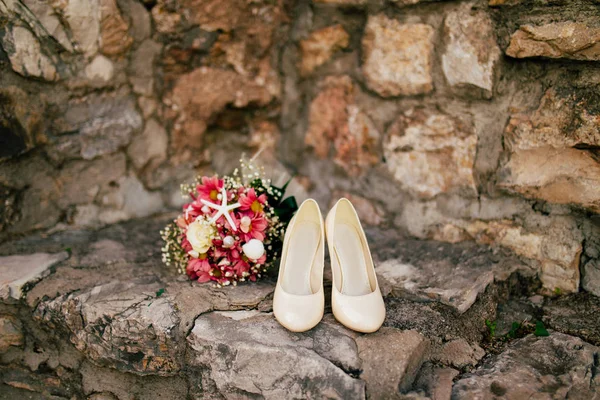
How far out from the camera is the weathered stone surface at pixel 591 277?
6.17ft

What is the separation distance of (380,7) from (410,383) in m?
1.54

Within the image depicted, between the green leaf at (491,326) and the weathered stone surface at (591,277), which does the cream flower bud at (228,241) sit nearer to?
the green leaf at (491,326)


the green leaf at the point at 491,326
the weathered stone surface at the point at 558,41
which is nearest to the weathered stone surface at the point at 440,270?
the green leaf at the point at 491,326

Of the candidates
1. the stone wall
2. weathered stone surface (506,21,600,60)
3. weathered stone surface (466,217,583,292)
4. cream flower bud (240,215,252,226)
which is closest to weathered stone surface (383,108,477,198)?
the stone wall

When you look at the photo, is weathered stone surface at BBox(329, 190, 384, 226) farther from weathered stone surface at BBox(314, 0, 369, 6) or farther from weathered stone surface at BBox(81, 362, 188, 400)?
weathered stone surface at BBox(81, 362, 188, 400)

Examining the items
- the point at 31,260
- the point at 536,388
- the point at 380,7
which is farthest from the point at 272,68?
the point at 536,388

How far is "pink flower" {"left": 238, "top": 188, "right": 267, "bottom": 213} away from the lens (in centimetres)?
188

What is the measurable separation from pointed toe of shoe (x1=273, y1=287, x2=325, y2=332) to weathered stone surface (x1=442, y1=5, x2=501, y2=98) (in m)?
1.05

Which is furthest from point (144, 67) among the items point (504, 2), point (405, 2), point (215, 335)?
point (504, 2)

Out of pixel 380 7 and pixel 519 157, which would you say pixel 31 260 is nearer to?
pixel 380 7

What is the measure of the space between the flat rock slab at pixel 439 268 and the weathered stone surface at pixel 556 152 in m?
0.30

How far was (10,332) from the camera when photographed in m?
1.82

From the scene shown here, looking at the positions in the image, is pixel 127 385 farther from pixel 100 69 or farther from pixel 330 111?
pixel 330 111

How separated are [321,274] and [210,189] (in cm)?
54
